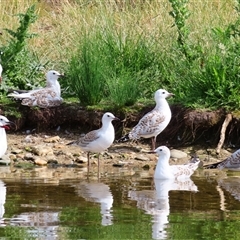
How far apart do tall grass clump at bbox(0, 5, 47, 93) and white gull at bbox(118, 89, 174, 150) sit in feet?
10.3

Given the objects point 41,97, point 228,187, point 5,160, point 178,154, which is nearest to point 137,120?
point 178,154

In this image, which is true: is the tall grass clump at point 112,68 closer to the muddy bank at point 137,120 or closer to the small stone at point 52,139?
the muddy bank at point 137,120

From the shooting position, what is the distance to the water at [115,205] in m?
9.20

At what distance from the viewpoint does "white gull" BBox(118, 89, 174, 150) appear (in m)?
14.8

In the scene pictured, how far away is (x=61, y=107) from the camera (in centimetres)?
1625

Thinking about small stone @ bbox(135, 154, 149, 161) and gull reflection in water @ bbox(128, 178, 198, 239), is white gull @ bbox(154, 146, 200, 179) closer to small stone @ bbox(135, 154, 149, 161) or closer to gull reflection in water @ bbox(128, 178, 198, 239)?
gull reflection in water @ bbox(128, 178, 198, 239)

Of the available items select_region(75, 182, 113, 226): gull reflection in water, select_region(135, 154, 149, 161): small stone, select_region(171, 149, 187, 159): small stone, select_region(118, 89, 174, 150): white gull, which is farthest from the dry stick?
select_region(75, 182, 113, 226): gull reflection in water

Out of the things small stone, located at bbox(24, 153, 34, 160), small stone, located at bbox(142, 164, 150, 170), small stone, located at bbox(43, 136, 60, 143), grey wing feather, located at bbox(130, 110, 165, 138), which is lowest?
small stone, located at bbox(142, 164, 150, 170)

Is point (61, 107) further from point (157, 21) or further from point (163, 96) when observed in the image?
point (157, 21)

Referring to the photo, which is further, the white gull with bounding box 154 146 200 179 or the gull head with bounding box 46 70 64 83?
the gull head with bounding box 46 70 64 83

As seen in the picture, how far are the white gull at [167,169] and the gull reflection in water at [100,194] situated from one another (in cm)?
86

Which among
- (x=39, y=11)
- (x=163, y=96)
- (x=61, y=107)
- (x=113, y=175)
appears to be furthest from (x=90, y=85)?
(x=39, y=11)

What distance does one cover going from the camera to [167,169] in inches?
513

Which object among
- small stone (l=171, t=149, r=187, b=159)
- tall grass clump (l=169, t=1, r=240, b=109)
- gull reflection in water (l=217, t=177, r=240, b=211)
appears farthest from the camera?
tall grass clump (l=169, t=1, r=240, b=109)
